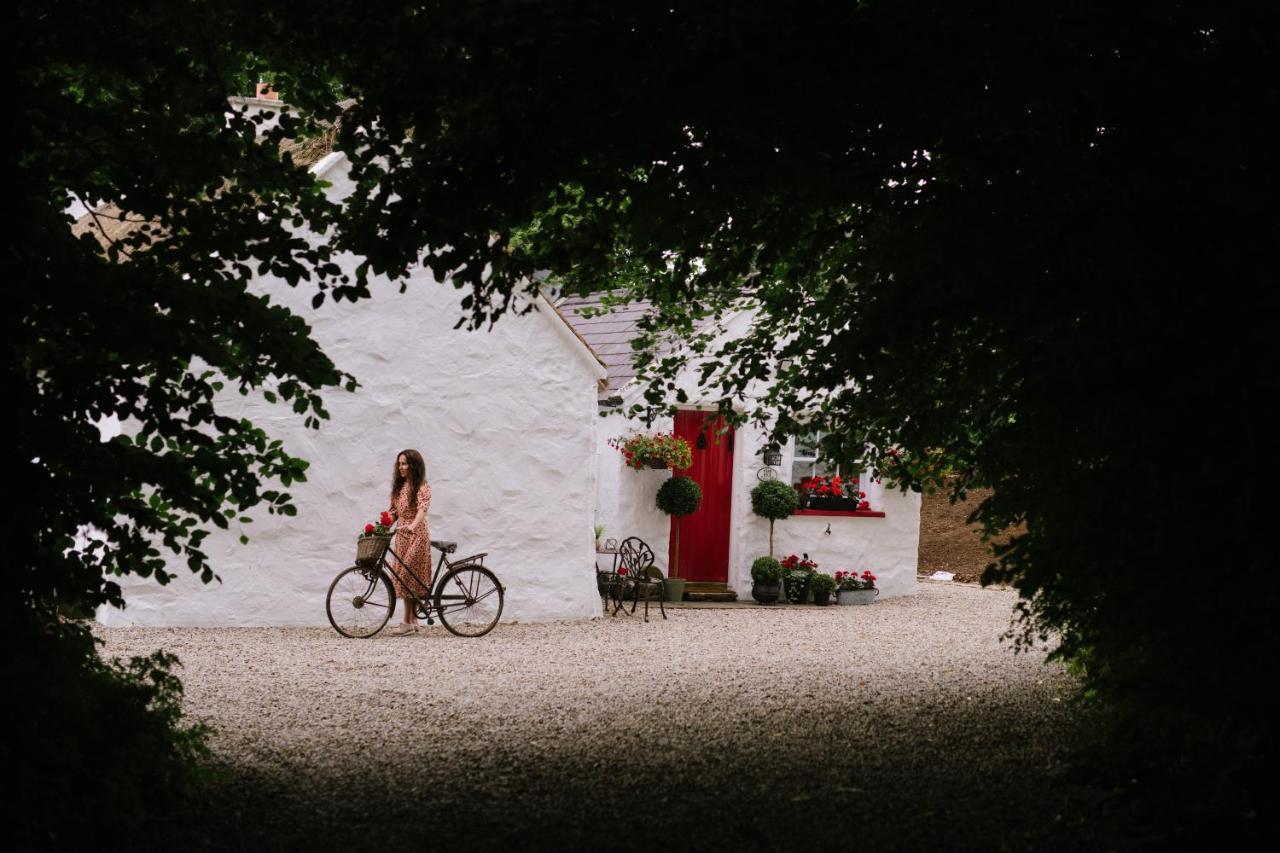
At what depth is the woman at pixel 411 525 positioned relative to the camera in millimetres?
12133

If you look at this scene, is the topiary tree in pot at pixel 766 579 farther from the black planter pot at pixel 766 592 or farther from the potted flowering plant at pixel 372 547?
the potted flowering plant at pixel 372 547

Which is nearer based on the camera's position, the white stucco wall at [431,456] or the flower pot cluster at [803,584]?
the white stucco wall at [431,456]

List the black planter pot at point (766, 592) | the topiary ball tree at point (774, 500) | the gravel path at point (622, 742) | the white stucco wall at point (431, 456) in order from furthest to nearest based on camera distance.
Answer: the black planter pot at point (766, 592) < the topiary ball tree at point (774, 500) < the white stucco wall at point (431, 456) < the gravel path at point (622, 742)

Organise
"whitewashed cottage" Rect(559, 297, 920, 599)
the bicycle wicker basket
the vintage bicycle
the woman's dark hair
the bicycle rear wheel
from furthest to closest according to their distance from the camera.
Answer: "whitewashed cottage" Rect(559, 297, 920, 599), the woman's dark hair, the bicycle rear wheel, the vintage bicycle, the bicycle wicker basket

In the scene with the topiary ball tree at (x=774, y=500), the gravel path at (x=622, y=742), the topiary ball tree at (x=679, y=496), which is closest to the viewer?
the gravel path at (x=622, y=742)

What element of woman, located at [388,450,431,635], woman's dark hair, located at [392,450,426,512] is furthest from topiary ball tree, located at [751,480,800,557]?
woman's dark hair, located at [392,450,426,512]

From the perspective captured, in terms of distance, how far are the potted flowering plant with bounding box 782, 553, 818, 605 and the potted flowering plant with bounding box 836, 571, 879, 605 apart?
1.46ft

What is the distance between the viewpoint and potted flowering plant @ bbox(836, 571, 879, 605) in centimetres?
1722

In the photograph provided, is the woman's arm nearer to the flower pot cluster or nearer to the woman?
the woman

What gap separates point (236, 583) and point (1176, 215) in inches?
398

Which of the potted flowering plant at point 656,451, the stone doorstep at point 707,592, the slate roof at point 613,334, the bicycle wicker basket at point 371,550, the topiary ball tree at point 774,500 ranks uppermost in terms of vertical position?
the slate roof at point 613,334

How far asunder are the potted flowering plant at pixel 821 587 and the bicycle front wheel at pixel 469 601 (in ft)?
17.0

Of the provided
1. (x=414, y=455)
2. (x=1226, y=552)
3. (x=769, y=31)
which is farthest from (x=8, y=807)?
(x=414, y=455)

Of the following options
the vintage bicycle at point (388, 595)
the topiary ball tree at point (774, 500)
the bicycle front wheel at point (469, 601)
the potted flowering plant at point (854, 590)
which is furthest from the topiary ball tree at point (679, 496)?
the vintage bicycle at point (388, 595)
